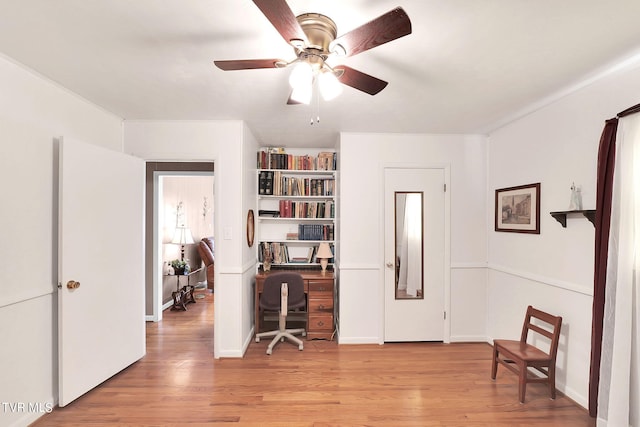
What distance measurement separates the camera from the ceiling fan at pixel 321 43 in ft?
3.86

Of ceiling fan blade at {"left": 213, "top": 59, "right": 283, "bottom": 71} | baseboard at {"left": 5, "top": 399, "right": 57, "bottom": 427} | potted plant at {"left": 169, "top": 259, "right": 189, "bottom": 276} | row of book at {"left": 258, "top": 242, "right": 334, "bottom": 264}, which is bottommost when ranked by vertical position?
baseboard at {"left": 5, "top": 399, "right": 57, "bottom": 427}

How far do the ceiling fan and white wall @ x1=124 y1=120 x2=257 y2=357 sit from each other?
5.57 feet

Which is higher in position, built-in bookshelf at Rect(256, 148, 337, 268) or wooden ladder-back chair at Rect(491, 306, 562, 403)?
built-in bookshelf at Rect(256, 148, 337, 268)

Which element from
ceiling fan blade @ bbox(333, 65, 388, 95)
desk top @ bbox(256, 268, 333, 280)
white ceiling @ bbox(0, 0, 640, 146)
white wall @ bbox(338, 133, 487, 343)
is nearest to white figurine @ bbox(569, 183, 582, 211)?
white ceiling @ bbox(0, 0, 640, 146)

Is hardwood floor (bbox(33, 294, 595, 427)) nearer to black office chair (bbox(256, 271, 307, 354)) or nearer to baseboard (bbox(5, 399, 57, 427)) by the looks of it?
baseboard (bbox(5, 399, 57, 427))

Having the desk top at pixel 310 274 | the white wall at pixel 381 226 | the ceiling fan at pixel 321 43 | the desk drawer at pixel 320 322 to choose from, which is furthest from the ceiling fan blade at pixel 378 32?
the desk drawer at pixel 320 322

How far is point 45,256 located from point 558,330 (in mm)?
4022

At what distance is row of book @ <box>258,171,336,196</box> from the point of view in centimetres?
402

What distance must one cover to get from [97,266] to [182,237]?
107 inches

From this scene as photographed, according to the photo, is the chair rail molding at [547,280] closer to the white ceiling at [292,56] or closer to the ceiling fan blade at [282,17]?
the white ceiling at [292,56]

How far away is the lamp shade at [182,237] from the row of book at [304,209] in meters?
2.16

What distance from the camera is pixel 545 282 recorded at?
2691 mm

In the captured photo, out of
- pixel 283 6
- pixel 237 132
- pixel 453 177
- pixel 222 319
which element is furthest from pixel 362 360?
pixel 283 6

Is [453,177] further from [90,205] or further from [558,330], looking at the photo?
[90,205]
